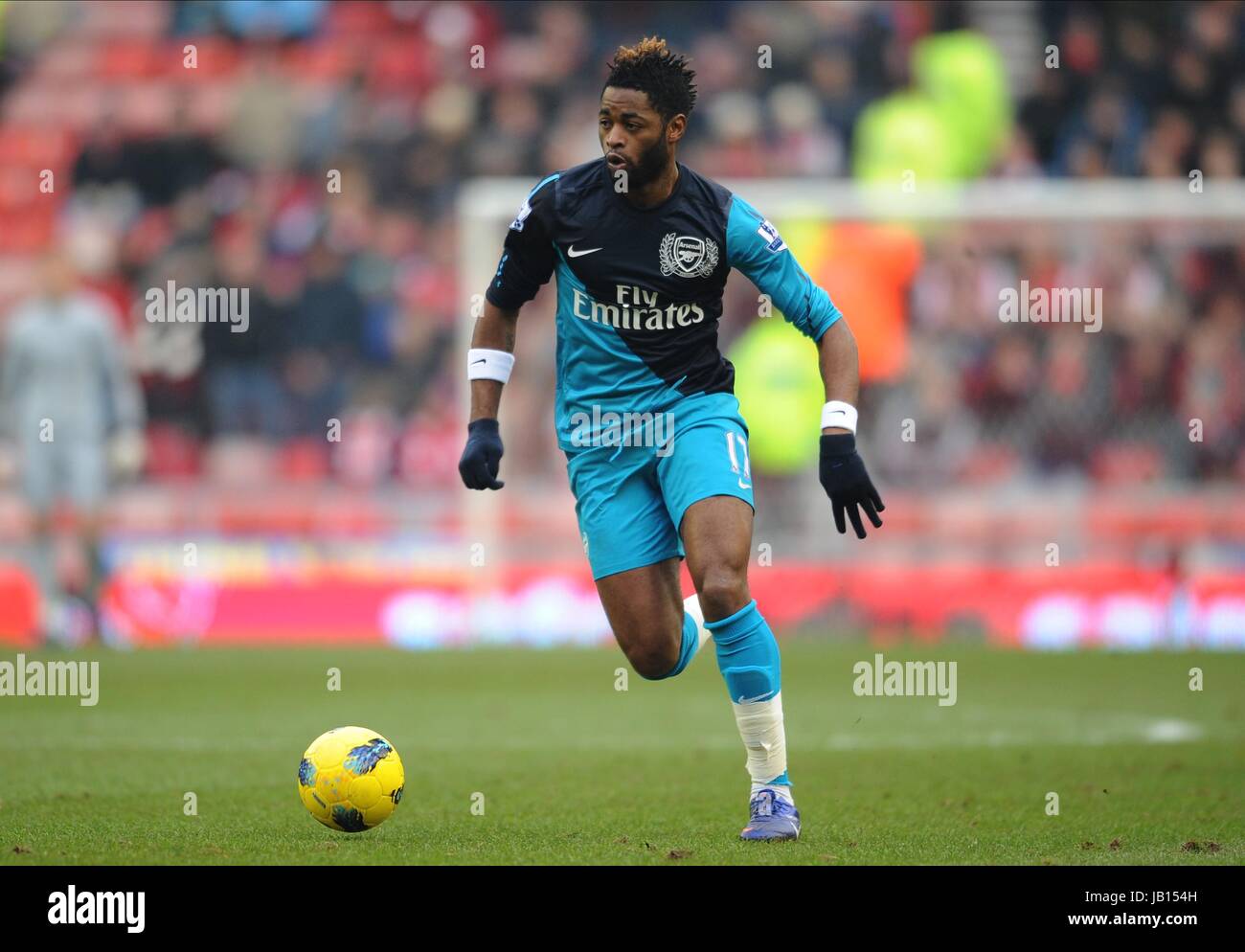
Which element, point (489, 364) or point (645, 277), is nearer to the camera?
point (645, 277)

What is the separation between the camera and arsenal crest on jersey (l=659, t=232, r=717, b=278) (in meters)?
6.49

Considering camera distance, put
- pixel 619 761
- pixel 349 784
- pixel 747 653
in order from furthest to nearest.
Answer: pixel 619 761 → pixel 747 653 → pixel 349 784

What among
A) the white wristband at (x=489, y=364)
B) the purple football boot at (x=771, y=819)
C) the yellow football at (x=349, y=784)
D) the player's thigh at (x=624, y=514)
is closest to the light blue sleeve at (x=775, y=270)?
the player's thigh at (x=624, y=514)

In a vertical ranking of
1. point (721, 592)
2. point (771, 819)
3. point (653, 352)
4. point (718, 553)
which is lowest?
point (771, 819)

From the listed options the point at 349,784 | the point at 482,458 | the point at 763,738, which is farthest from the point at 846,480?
the point at 349,784

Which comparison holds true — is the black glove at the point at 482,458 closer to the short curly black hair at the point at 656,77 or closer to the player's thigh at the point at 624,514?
the player's thigh at the point at 624,514

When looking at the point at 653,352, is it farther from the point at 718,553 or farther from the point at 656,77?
the point at 656,77

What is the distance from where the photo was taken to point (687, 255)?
21.3ft

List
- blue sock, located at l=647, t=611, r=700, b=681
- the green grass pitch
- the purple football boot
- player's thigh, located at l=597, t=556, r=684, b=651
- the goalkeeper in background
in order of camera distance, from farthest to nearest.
→ the goalkeeper in background < blue sock, located at l=647, t=611, r=700, b=681 < player's thigh, located at l=597, t=556, r=684, b=651 < the purple football boot < the green grass pitch

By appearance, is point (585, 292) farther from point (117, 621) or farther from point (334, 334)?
point (334, 334)

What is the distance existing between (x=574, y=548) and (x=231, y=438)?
3742 mm

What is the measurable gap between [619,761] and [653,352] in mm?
2538

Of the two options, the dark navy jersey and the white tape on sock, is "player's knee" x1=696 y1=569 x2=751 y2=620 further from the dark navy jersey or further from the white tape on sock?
the dark navy jersey

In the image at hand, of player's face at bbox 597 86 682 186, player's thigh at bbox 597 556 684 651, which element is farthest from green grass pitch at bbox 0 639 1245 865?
player's face at bbox 597 86 682 186
